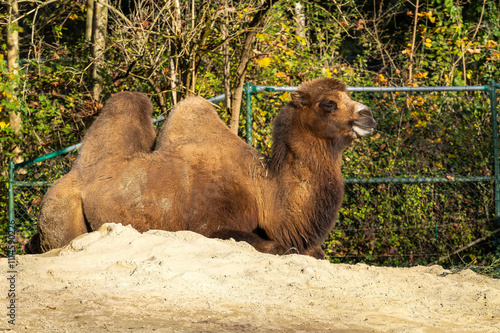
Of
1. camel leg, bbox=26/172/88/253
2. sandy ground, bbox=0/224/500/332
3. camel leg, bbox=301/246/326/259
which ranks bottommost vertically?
camel leg, bbox=301/246/326/259

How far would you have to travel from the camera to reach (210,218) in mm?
5516

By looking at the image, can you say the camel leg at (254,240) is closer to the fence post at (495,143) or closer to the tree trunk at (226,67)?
the tree trunk at (226,67)

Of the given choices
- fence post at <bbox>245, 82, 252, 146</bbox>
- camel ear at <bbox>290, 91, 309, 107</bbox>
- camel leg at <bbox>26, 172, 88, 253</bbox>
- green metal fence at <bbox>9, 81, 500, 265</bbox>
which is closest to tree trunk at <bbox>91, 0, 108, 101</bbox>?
green metal fence at <bbox>9, 81, 500, 265</bbox>

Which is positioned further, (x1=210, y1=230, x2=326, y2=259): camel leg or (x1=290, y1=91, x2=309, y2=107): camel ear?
(x1=290, y1=91, x2=309, y2=107): camel ear

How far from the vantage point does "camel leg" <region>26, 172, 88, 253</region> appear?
569 cm

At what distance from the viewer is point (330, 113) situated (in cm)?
582

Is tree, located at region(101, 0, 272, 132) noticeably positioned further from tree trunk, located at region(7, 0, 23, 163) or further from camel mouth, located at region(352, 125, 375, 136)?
camel mouth, located at region(352, 125, 375, 136)

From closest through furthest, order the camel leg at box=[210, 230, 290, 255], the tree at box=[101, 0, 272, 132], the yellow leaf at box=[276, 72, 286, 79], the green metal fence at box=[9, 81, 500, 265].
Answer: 1. the camel leg at box=[210, 230, 290, 255]
2. the tree at box=[101, 0, 272, 132]
3. the green metal fence at box=[9, 81, 500, 265]
4. the yellow leaf at box=[276, 72, 286, 79]

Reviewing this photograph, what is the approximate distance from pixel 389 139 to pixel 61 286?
5690 millimetres

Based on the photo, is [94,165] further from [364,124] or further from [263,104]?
[263,104]

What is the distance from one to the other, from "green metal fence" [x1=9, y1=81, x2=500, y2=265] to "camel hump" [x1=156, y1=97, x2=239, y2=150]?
1547 mm

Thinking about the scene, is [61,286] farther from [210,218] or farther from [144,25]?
[144,25]

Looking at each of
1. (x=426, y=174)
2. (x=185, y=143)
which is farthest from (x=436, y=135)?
(x=185, y=143)

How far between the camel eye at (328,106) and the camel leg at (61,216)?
94.7 inches
